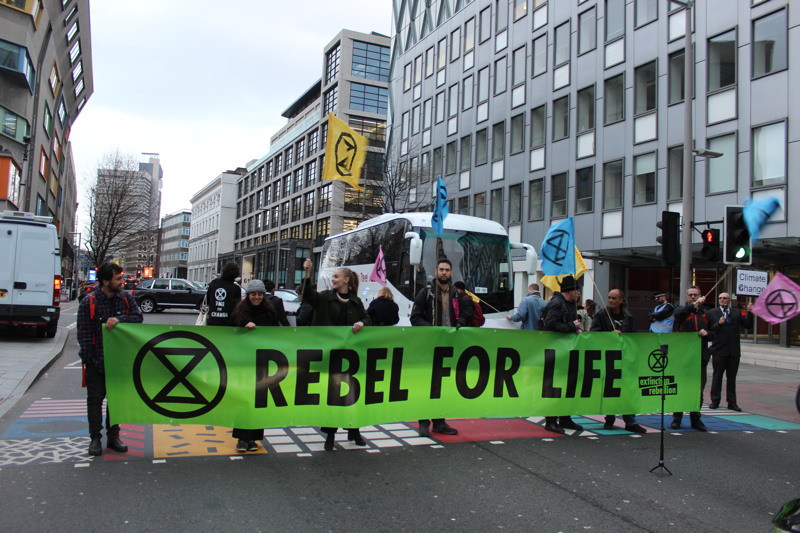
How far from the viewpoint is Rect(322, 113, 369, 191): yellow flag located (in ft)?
40.4

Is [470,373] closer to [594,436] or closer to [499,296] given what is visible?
[594,436]

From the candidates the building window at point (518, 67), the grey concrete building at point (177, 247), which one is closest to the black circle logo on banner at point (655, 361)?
the building window at point (518, 67)

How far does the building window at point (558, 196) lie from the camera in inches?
1131

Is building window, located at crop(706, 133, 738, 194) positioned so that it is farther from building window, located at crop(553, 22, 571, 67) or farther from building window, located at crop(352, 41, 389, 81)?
building window, located at crop(352, 41, 389, 81)

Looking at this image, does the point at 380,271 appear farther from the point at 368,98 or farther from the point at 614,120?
the point at 368,98

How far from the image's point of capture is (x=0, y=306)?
14.8 m

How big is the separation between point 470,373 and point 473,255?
7.96 m

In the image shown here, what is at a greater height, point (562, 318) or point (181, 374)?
point (562, 318)

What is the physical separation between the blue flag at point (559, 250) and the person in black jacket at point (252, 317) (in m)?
5.79

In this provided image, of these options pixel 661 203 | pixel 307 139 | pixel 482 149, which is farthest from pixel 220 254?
pixel 661 203

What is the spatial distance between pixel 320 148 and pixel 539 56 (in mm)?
38158

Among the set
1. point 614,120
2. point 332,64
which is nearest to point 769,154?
point 614,120

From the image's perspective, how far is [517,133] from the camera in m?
32.0

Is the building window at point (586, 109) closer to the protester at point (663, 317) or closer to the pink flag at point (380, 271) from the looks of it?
the pink flag at point (380, 271)
